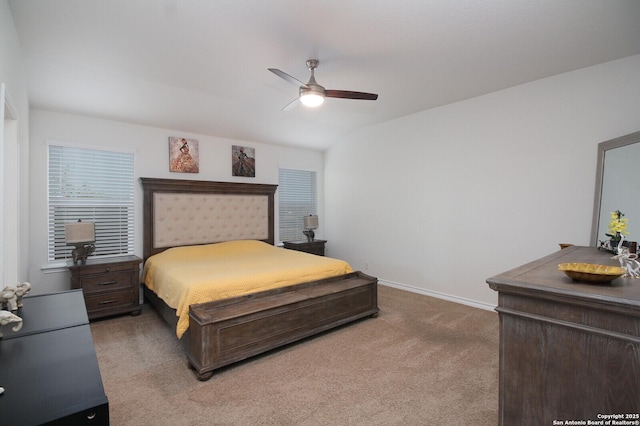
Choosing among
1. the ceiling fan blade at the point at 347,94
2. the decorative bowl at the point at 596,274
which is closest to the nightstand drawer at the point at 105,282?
the ceiling fan blade at the point at 347,94

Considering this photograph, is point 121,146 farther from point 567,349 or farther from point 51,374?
point 567,349

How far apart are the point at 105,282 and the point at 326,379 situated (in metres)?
2.90

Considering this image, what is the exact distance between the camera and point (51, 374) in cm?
106

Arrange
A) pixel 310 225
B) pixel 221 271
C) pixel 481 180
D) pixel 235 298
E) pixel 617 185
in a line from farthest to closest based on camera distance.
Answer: pixel 310 225 → pixel 481 180 → pixel 221 271 → pixel 235 298 → pixel 617 185

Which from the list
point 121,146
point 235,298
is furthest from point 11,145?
point 235,298

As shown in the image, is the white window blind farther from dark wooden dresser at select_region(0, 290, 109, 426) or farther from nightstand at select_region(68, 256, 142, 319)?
dark wooden dresser at select_region(0, 290, 109, 426)

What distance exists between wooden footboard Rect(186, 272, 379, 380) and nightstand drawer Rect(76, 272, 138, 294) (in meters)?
1.68

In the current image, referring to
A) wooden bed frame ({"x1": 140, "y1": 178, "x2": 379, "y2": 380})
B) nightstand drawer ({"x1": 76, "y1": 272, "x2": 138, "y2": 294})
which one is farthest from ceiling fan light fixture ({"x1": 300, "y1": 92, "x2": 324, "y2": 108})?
nightstand drawer ({"x1": 76, "y1": 272, "x2": 138, "y2": 294})

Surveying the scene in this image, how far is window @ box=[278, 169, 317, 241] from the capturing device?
5.85 metres

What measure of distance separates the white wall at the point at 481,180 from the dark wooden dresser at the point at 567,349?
2.50m

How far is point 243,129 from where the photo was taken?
4.82 meters

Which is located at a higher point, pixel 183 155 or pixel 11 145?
pixel 183 155

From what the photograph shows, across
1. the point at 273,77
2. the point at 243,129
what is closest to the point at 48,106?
the point at 243,129

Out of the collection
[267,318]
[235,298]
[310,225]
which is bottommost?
[267,318]
